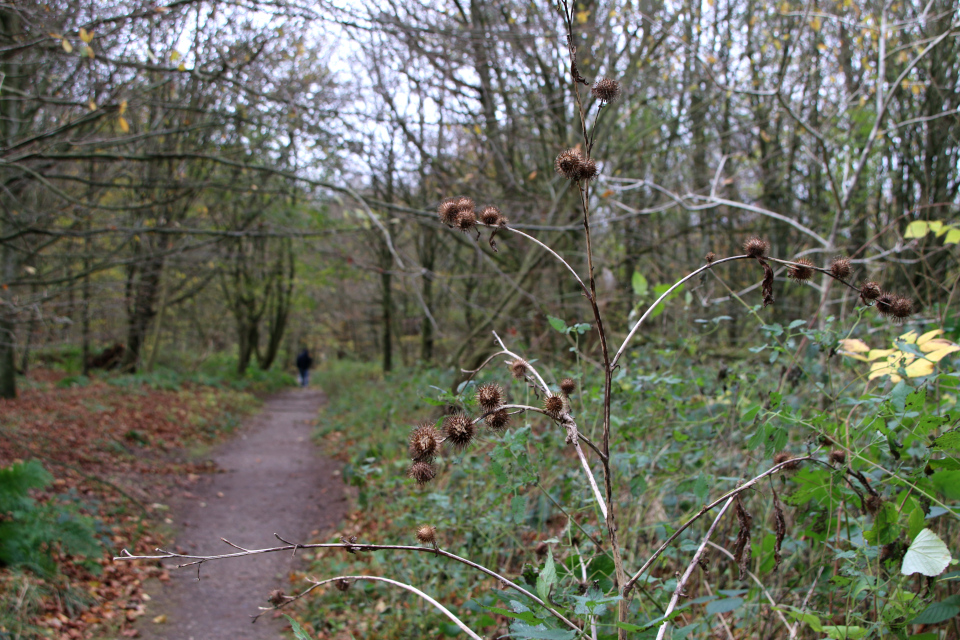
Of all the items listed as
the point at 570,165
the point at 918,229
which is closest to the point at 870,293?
the point at 570,165

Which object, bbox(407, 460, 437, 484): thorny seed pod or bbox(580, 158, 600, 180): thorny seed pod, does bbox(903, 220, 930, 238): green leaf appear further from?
bbox(407, 460, 437, 484): thorny seed pod

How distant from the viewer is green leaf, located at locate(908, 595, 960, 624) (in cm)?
171

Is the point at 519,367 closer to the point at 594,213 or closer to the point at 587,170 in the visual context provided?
the point at 587,170

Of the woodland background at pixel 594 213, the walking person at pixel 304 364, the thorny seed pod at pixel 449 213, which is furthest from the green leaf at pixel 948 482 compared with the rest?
the walking person at pixel 304 364

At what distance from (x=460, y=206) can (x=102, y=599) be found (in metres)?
5.04

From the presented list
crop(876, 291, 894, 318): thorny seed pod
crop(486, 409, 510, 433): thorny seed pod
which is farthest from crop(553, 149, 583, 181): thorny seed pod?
crop(876, 291, 894, 318): thorny seed pod

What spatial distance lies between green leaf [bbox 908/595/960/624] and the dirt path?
4.09 m

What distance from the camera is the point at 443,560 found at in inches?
147

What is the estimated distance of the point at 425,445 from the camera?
1.25 metres

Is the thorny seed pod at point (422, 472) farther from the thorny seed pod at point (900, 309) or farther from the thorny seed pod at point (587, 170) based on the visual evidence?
the thorny seed pod at point (900, 309)

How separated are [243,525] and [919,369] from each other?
6856mm

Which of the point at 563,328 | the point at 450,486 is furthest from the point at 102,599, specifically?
the point at 563,328

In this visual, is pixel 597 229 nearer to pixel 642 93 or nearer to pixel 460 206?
pixel 642 93

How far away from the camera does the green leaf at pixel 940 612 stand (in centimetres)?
171
